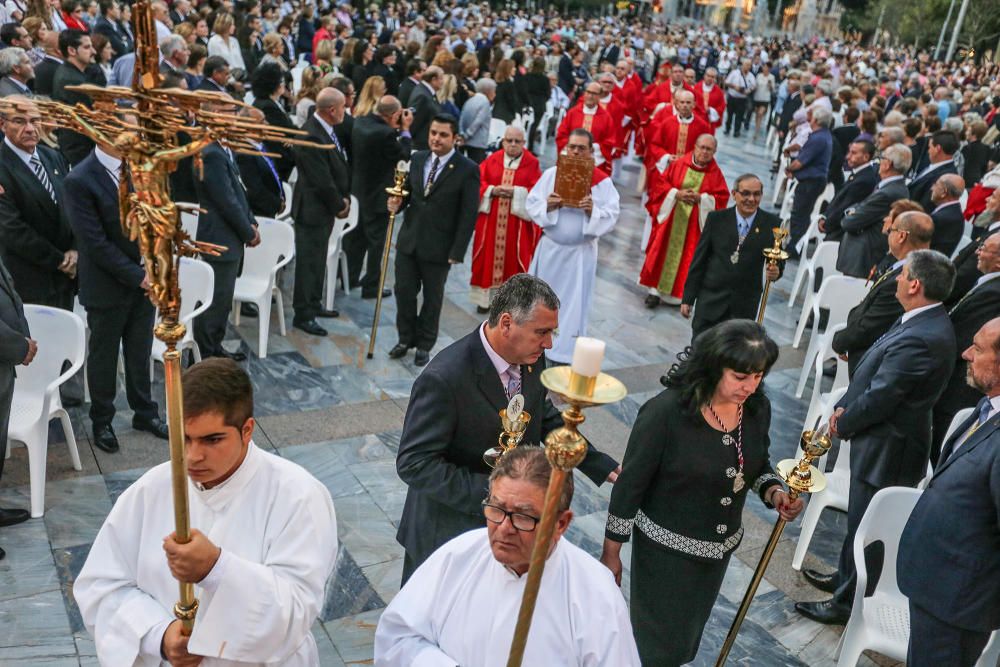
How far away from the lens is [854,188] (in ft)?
27.7

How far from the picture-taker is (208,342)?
6.21 metres

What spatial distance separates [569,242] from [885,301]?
2.63m

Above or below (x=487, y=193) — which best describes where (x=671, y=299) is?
below

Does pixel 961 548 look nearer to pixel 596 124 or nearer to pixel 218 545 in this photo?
pixel 218 545

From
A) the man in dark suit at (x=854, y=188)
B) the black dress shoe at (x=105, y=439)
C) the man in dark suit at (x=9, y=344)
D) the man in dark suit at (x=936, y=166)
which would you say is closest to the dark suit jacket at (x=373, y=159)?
the black dress shoe at (x=105, y=439)

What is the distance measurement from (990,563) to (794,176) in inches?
312

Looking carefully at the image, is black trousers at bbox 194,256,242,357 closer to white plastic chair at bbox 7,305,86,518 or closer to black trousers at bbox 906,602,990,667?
white plastic chair at bbox 7,305,86,518

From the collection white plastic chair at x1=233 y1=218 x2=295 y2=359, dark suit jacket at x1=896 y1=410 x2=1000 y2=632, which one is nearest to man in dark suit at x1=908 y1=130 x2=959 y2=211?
dark suit jacket at x1=896 y1=410 x2=1000 y2=632

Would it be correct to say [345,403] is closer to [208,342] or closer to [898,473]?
[208,342]

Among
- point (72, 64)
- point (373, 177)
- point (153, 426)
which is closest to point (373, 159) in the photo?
point (373, 177)

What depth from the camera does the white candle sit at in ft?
4.43

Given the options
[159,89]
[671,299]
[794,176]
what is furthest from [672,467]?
[794,176]

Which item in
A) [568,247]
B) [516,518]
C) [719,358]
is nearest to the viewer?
[516,518]

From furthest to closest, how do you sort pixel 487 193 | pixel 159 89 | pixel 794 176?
1. pixel 794 176
2. pixel 487 193
3. pixel 159 89
